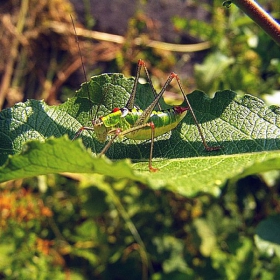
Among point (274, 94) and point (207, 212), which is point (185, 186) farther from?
point (207, 212)

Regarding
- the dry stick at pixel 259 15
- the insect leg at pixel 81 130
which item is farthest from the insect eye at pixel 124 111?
the dry stick at pixel 259 15

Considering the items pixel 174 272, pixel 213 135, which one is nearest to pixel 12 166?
pixel 213 135

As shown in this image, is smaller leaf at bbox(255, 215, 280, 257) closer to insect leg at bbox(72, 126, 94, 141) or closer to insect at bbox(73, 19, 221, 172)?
insect at bbox(73, 19, 221, 172)

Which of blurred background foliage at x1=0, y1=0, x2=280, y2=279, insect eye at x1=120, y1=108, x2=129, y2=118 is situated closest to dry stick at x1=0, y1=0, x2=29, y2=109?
blurred background foliage at x1=0, y1=0, x2=280, y2=279

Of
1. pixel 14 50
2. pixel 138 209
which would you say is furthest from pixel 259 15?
pixel 14 50

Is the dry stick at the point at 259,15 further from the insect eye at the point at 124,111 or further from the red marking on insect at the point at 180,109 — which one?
the insect eye at the point at 124,111
